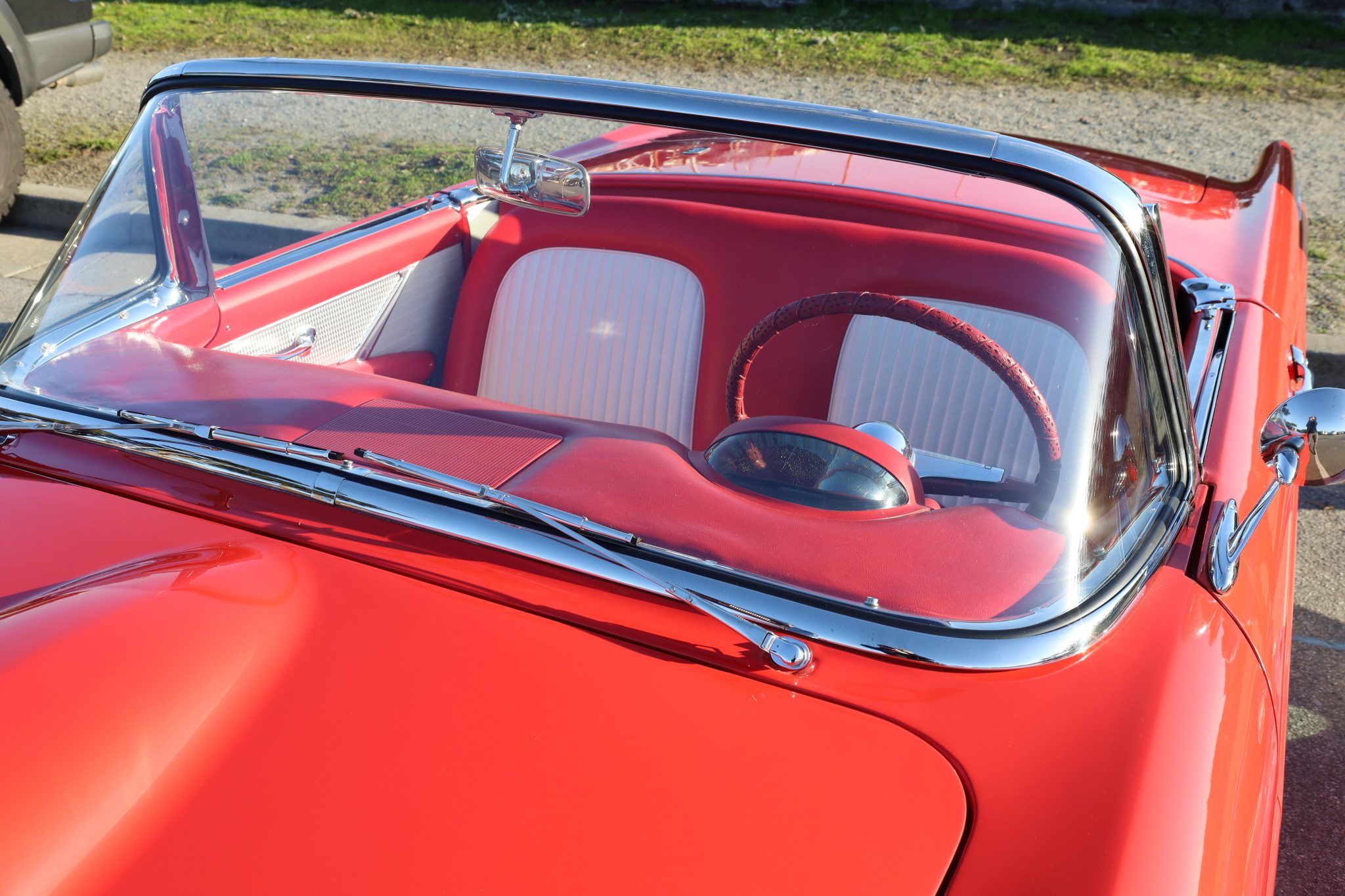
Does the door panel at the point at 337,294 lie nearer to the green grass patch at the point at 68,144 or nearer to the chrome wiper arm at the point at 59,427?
the chrome wiper arm at the point at 59,427

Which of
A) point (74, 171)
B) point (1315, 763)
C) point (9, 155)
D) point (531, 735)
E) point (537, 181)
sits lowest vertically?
point (1315, 763)

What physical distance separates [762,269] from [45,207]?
461 cm

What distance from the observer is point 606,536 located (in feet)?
3.85

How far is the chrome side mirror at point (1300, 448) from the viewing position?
1.33 m

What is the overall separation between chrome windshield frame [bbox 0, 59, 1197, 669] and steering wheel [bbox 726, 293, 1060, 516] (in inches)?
5.4

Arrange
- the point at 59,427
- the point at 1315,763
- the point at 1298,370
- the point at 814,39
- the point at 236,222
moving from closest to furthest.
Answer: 1. the point at 59,427
2. the point at 236,222
3. the point at 1298,370
4. the point at 1315,763
5. the point at 814,39

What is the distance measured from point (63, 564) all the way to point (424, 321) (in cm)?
106

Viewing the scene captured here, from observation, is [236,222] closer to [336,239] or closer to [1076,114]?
[336,239]

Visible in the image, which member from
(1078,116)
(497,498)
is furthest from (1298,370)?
(1078,116)

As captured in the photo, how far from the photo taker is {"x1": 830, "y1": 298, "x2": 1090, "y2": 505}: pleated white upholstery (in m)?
1.26

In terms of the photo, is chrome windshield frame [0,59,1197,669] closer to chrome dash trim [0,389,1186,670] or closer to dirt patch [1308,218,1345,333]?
chrome dash trim [0,389,1186,670]

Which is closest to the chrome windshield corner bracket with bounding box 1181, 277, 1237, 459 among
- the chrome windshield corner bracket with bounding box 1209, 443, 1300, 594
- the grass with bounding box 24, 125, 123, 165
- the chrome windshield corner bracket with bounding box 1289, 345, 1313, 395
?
the chrome windshield corner bracket with bounding box 1209, 443, 1300, 594

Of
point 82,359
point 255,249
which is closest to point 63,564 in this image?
point 82,359

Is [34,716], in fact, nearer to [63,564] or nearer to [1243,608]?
[63,564]
